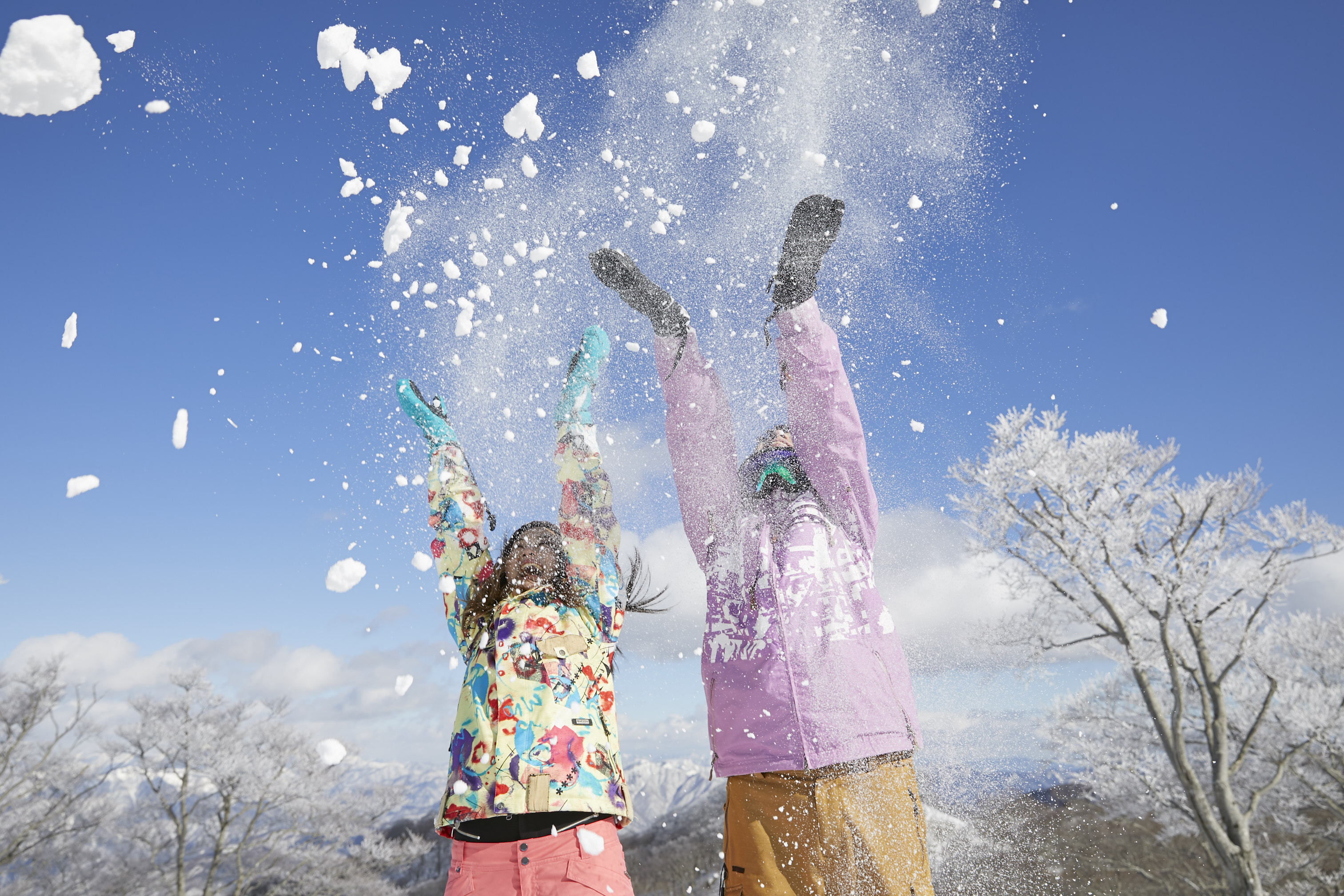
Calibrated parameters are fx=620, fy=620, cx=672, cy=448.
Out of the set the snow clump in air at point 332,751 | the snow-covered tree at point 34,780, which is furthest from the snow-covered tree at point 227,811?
the snow clump in air at point 332,751

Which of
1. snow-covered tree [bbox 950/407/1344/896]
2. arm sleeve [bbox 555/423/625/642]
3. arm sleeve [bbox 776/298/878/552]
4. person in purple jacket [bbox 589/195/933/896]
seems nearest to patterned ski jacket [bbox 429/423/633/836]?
arm sleeve [bbox 555/423/625/642]

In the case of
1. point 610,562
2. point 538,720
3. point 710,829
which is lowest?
point 710,829

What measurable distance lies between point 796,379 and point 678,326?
1.72ft

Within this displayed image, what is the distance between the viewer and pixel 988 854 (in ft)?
14.5

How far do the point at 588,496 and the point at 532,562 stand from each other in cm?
36

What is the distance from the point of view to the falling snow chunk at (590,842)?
188cm

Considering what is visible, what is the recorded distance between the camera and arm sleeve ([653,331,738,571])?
238 cm

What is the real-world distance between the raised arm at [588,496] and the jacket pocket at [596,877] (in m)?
0.81

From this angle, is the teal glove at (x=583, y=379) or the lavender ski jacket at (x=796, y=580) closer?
the lavender ski jacket at (x=796, y=580)

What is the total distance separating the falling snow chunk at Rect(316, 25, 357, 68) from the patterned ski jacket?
70.5 inches

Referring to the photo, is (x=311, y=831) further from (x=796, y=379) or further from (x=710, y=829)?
(x=796, y=379)

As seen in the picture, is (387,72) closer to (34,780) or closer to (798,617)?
(798,617)

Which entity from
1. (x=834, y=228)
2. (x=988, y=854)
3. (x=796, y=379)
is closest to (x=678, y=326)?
(x=796, y=379)

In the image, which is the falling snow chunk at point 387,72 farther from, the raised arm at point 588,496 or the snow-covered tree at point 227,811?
the snow-covered tree at point 227,811
